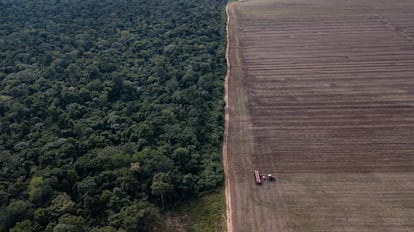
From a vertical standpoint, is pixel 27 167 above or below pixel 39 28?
below

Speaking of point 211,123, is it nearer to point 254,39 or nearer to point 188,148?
point 188,148

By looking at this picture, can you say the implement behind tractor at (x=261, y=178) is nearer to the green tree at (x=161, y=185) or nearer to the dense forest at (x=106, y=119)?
the dense forest at (x=106, y=119)

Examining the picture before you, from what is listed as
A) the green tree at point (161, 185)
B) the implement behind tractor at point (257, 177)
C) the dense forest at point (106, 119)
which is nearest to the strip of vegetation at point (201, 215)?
the dense forest at point (106, 119)

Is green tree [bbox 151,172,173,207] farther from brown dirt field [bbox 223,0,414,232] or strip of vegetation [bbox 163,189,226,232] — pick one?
brown dirt field [bbox 223,0,414,232]

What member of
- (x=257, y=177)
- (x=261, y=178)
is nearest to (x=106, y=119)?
(x=257, y=177)

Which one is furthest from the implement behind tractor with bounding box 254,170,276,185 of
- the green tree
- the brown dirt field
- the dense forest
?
the green tree

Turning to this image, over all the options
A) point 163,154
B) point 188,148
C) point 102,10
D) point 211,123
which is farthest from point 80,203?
point 102,10

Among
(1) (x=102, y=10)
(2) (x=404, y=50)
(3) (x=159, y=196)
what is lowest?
(3) (x=159, y=196)

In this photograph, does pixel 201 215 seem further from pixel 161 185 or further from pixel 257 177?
pixel 257 177
